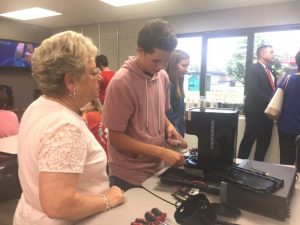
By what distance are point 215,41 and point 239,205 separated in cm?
402

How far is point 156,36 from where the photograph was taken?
1291 mm

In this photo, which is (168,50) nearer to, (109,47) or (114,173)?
(114,173)

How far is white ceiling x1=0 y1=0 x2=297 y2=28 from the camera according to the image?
4133 mm

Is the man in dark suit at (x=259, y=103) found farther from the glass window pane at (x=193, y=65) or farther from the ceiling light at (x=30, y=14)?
the ceiling light at (x=30, y=14)

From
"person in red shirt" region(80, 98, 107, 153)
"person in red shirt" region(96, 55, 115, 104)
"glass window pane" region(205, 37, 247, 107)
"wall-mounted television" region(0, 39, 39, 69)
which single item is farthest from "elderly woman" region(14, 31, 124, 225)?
"wall-mounted television" region(0, 39, 39, 69)

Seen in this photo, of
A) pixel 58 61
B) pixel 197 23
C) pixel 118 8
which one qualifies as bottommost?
pixel 58 61

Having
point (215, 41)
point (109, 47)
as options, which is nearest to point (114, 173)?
point (215, 41)

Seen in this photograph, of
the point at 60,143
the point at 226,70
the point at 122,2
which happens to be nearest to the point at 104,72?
the point at 122,2

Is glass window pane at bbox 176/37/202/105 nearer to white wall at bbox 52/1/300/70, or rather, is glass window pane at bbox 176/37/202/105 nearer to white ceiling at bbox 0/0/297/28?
white wall at bbox 52/1/300/70

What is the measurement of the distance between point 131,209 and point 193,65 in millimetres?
4154

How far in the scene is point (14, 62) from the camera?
586 centimetres

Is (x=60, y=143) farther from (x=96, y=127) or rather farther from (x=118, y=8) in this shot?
(x=118, y=8)

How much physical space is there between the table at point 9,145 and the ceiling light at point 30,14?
2.88 m

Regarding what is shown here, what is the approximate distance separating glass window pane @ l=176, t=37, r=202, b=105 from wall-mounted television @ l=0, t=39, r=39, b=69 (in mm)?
3085
